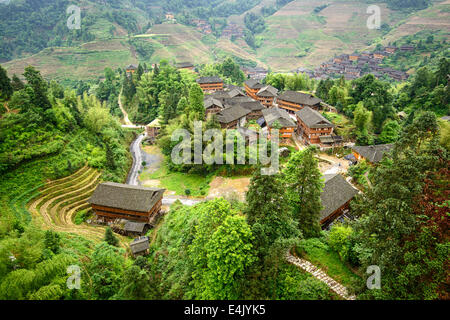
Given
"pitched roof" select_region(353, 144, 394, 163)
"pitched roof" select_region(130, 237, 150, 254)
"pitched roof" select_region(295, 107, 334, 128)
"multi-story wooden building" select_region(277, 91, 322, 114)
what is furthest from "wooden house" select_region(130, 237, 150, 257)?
"multi-story wooden building" select_region(277, 91, 322, 114)

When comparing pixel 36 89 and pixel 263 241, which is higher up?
pixel 36 89

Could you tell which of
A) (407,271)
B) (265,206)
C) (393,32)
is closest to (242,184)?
(265,206)

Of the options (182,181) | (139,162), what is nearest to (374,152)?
(182,181)

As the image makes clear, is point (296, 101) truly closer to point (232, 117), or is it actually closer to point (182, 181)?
point (232, 117)

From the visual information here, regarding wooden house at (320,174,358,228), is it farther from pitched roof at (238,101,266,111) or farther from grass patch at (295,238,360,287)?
pitched roof at (238,101,266,111)

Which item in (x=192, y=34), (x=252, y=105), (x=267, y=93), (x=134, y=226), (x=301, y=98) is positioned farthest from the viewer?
(x=192, y=34)

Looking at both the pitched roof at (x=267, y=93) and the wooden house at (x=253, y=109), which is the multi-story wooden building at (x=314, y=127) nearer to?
the wooden house at (x=253, y=109)

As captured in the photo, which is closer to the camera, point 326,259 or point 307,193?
point 326,259

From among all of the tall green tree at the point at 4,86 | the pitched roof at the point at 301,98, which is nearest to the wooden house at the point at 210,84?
the pitched roof at the point at 301,98

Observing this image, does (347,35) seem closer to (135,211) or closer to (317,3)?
(317,3)
